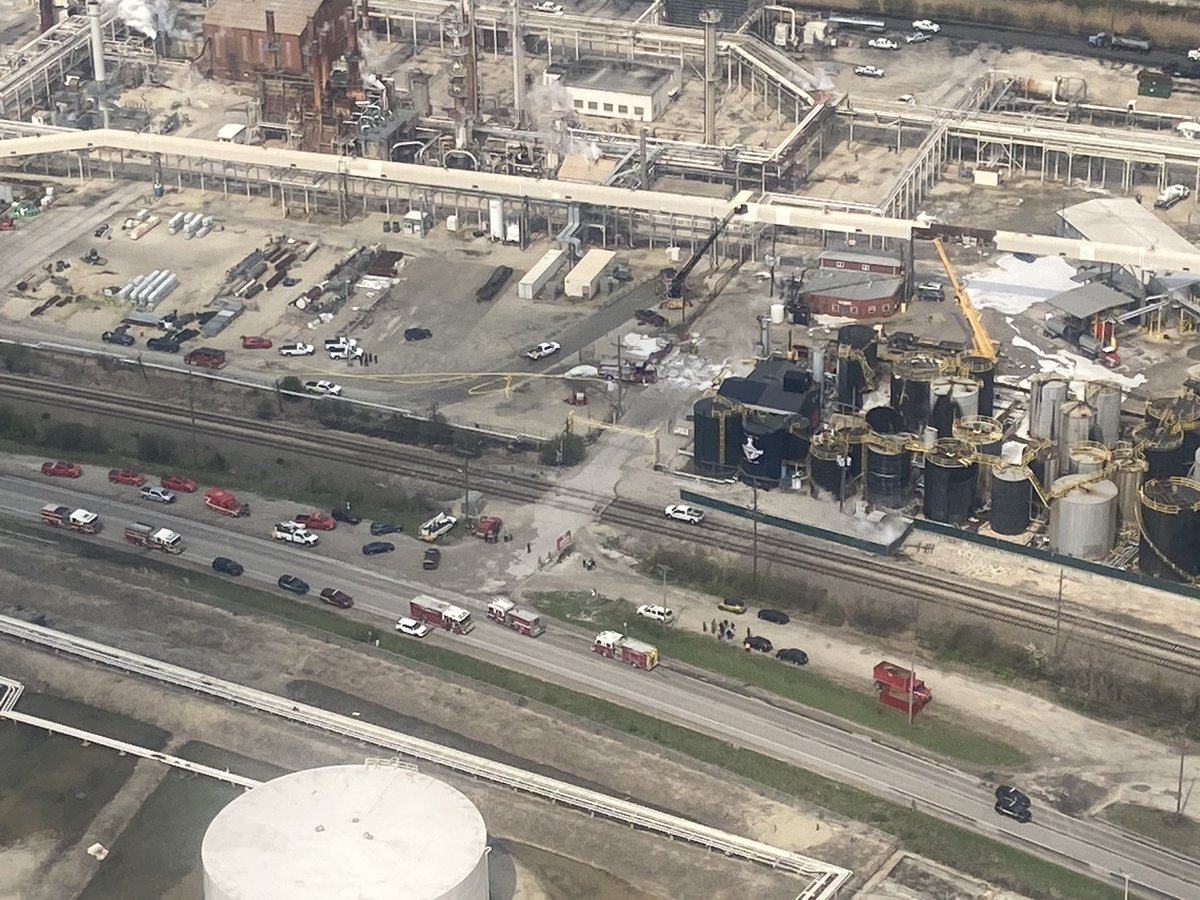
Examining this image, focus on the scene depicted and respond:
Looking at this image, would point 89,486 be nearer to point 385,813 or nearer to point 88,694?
point 88,694

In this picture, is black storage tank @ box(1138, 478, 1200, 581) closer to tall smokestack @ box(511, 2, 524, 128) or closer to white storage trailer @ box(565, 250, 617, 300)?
white storage trailer @ box(565, 250, 617, 300)

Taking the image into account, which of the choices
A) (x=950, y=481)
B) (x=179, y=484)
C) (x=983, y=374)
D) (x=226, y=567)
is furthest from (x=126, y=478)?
(x=983, y=374)

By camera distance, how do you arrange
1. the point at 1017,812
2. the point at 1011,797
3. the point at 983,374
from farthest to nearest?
the point at 983,374, the point at 1011,797, the point at 1017,812

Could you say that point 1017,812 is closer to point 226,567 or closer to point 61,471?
point 226,567

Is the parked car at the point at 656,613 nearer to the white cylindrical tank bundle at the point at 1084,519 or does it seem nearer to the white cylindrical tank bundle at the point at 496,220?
the white cylindrical tank bundle at the point at 1084,519

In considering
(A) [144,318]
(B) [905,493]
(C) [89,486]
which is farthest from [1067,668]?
(A) [144,318]

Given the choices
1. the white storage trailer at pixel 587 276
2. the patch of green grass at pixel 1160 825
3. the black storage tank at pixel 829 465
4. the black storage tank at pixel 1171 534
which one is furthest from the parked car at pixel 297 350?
the patch of green grass at pixel 1160 825
